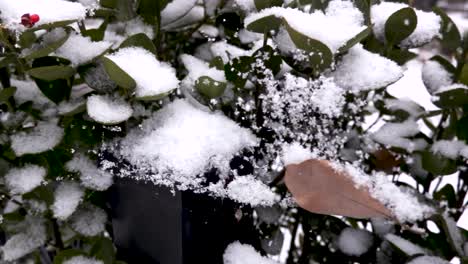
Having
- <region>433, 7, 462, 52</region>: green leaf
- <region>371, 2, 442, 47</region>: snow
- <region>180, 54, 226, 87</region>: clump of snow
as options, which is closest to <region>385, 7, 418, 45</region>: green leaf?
<region>371, 2, 442, 47</region>: snow

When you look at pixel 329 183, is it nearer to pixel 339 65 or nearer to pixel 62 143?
pixel 339 65

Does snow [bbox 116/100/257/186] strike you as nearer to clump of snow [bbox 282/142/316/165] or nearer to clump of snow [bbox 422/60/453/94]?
clump of snow [bbox 282/142/316/165]

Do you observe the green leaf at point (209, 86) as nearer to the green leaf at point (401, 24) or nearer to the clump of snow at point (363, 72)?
the clump of snow at point (363, 72)

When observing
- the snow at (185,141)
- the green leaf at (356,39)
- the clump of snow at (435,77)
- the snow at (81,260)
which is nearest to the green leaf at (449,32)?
the clump of snow at (435,77)

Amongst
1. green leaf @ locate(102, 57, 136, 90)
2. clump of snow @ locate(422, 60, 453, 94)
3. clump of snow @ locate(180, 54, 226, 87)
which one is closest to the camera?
green leaf @ locate(102, 57, 136, 90)

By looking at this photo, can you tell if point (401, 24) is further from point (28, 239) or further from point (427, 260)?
point (28, 239)

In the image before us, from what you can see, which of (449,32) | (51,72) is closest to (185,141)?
(51,72)

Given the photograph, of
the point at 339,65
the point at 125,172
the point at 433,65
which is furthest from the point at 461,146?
the point at 125,172
